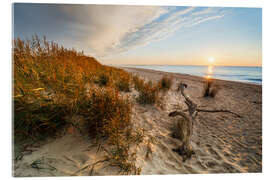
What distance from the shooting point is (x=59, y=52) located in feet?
7.96

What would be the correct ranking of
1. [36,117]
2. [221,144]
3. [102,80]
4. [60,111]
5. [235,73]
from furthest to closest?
[235,73] < [102,80] < [221,144] < [60,111] < [36,117]

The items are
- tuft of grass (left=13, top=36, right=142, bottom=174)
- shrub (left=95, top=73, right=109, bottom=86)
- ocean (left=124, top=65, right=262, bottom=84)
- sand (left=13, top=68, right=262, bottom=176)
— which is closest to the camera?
sand (left=13, top=68, right=262, bottom=176)

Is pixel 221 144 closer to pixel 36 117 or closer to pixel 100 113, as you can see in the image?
pixel 100 113

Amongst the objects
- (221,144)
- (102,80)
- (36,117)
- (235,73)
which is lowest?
(221,144)

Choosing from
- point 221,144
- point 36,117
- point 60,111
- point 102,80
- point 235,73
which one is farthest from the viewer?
point 235,73

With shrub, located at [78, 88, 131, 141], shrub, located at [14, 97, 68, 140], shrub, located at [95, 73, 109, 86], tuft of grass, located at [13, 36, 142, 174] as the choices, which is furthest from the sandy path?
shrub, located at [95, 73, 109, 86]

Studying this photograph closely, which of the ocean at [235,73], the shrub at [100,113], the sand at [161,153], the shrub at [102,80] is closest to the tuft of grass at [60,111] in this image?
the shrub at [100,113]

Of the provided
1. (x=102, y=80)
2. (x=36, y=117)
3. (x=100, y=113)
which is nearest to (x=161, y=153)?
(x=100, y=113)

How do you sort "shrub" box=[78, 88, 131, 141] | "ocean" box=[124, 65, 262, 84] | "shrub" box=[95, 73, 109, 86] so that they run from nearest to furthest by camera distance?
"shrub" box=[78, 88, 131, 141] < "ocean" box=[124, 65, 262, 84] < "shrub" box=[95, 73, 109, 86]

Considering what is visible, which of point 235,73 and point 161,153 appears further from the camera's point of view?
point 235,73

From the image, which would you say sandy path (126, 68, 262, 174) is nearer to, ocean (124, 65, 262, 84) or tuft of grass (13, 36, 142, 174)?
tuft of grass (13, 36, 142, 174)

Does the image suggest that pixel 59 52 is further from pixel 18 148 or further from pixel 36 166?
pixel 36 166

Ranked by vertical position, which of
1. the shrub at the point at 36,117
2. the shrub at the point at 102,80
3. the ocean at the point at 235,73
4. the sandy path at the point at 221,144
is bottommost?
the sandy path at the point at 221,144

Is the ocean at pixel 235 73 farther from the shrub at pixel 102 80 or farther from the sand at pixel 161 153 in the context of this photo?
the shrub at pixel 102 80
